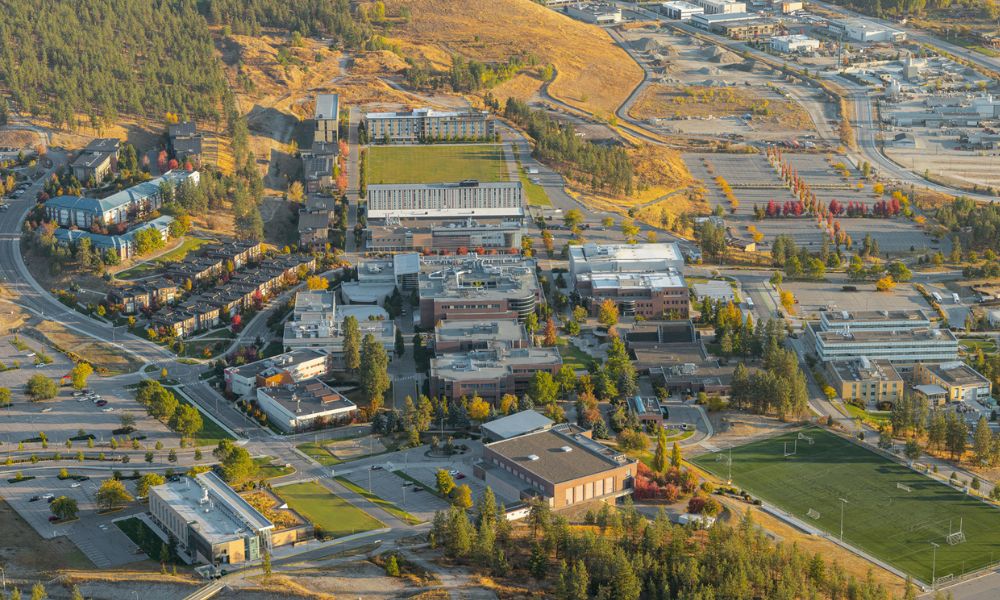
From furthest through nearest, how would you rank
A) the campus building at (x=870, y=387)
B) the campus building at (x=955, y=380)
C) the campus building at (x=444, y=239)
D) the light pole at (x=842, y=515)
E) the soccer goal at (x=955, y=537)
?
the campus building at (x=444, y=239), the campus building at (x=870, y=387), the campus building at (x=955, y=380), the light pole at (x=842, y=515), the soccer goal at (x=955, y=537)

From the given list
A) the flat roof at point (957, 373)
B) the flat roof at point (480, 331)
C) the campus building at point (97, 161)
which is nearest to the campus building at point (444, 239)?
the flat roof at point (480, 331)

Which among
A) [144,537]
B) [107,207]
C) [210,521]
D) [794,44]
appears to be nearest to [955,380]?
[210,521]

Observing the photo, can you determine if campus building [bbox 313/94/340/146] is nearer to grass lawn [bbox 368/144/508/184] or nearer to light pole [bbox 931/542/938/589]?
grass lawn [bbox 368/144/508/184]

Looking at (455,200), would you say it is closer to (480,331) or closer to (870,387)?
(480,331)

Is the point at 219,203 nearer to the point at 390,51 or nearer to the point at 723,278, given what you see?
the point at 723,278

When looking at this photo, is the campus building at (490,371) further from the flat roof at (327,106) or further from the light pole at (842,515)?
the flat roof at (327,106)
